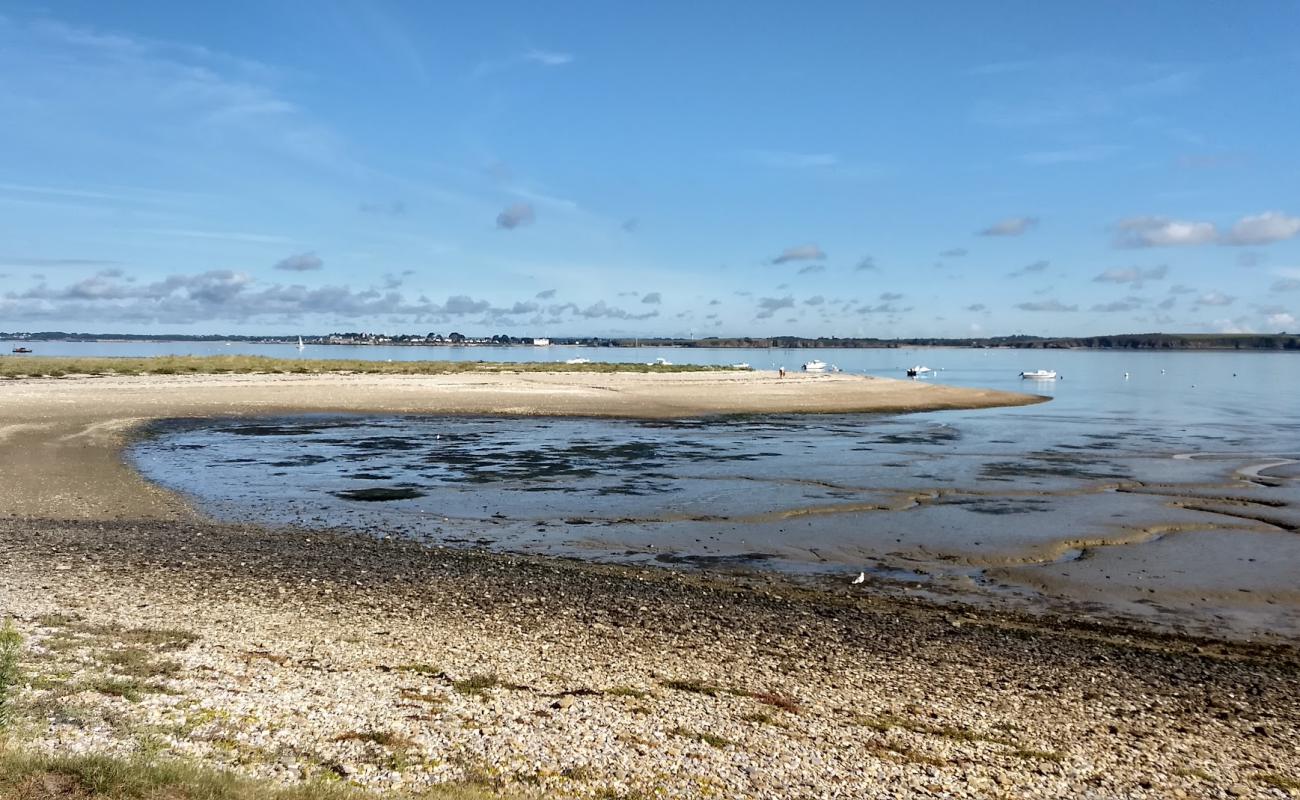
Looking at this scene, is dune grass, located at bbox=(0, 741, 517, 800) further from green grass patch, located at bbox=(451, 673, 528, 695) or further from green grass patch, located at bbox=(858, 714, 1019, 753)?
green grass patch, located at bbox=(858, 714, 1019, 753)

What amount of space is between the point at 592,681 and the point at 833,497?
15201mm

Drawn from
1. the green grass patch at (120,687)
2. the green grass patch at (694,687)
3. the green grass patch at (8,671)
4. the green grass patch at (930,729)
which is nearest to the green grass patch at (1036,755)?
the green grass patch at (930,729)

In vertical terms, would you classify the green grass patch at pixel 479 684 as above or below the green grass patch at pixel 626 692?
above

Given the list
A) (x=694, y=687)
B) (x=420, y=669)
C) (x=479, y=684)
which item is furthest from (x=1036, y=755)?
(x=420, y=669)

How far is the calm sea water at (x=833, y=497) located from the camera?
52.5 feet

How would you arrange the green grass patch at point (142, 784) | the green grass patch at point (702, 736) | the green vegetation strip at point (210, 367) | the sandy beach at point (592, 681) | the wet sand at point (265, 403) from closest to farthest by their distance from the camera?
1. the green grass patch at point (142, 784)
2. the sandy beach at point (592, 681)
3. the green grass patch at point (702, 736)
4. the wet sand at point (265, 403)
5. the green vegetation strip at point (210, 367)

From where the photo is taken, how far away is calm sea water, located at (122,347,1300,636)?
52.5 ft

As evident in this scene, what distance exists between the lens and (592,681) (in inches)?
373

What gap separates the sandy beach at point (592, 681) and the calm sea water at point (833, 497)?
226 centimetres

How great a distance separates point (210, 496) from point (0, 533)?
6.23 metres

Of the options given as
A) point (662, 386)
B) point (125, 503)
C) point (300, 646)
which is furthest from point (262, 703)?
point (662, 386)

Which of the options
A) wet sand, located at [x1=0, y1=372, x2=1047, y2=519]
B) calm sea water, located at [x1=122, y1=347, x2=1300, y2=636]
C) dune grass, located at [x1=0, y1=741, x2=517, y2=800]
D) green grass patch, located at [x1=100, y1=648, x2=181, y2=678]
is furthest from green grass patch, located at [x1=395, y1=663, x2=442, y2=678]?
wet sand, located at [x1=0, y1=372, x2=1047, y2=519]

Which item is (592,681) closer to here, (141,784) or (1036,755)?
(1036,755)

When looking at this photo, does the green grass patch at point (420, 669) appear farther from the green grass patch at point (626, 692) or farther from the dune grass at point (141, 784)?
the dune grass at point (141, 784)
